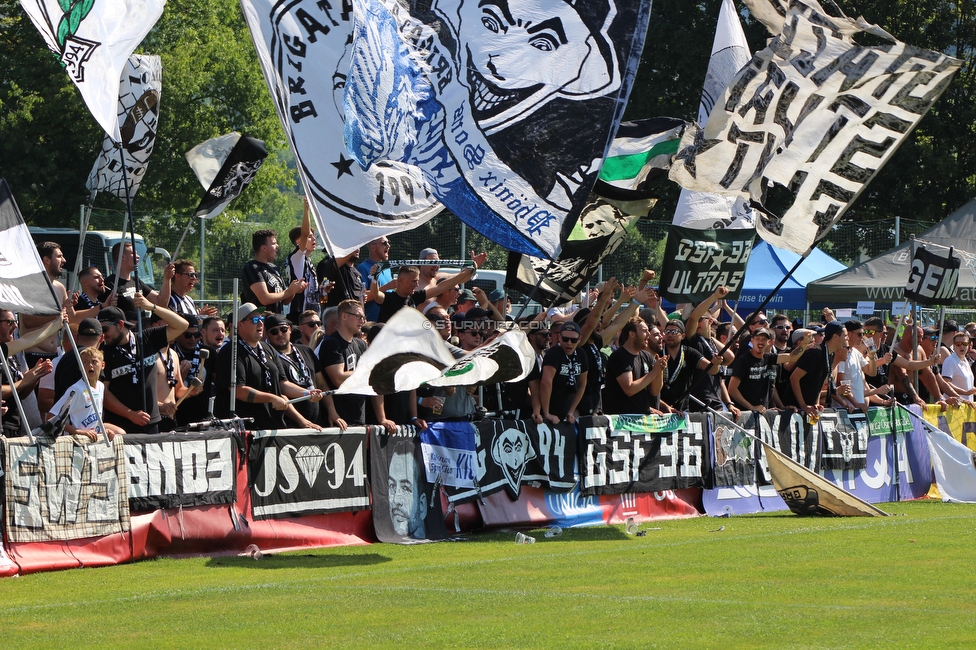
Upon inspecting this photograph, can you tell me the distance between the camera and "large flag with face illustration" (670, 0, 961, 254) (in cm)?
1452

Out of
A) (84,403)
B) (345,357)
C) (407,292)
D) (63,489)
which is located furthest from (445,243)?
(63,489)

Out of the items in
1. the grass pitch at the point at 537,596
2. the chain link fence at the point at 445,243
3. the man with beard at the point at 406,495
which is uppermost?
the chain link fence at the point at 445,243

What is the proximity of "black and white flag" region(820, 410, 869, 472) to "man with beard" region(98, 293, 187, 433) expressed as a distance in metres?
9.94

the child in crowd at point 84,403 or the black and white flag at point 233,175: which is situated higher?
the black and white flag at point 233,175

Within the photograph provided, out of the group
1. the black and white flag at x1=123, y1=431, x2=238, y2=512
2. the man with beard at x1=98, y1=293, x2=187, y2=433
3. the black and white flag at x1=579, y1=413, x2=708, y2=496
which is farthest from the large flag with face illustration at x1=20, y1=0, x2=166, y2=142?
the black and white flag at x1=579, y1=413, x2=708, y2=496

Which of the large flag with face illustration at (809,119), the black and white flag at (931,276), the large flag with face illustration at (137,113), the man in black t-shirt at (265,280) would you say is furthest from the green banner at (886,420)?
the large flag with face illustration at (137,113)

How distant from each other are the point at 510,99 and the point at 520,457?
412 cm

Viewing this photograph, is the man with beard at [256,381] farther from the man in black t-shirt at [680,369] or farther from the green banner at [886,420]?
the green banner at [886,420]

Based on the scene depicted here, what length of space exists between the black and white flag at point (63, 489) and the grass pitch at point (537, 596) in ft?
1.39

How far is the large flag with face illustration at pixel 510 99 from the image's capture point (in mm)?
12930

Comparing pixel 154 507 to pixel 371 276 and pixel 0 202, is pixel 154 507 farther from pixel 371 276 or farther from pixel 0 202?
pixel 371 276

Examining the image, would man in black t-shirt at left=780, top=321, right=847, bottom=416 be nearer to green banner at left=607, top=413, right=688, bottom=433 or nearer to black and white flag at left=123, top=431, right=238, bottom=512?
green banner at left=607, top=413, right=688, bottom=433

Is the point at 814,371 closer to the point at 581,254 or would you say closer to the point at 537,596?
the point at 581,254

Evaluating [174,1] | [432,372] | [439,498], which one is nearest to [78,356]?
[432,372]
